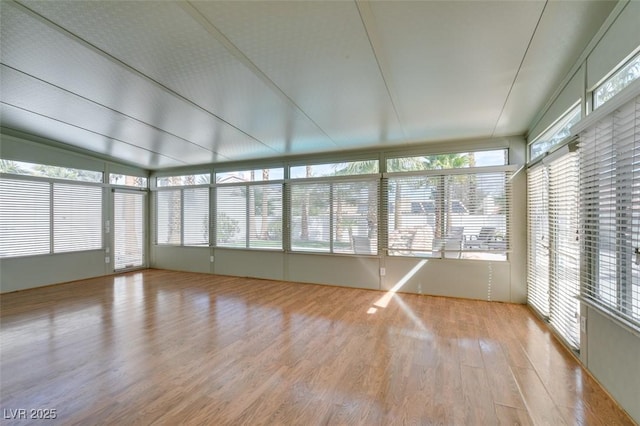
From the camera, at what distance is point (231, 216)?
5.96 metres

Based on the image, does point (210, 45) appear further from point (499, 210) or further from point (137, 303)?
point (499, 210)

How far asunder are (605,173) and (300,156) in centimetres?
427

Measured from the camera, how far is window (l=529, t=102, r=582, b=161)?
8.20 feet

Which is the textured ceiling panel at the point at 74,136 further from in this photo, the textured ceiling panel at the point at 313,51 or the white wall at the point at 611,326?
the white wall at the point at 611,326

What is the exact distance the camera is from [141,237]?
6.69 m

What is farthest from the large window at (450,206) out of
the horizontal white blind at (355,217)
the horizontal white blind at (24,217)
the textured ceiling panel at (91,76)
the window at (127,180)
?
the horizontal white blind at (24,217)

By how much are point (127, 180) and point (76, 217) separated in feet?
4.39

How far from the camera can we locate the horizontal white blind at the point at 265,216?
5.51m

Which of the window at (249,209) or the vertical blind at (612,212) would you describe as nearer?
the vertical blind at (612,212)

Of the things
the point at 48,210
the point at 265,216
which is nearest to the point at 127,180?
the point at 48,210

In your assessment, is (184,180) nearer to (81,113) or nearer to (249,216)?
(249,216)

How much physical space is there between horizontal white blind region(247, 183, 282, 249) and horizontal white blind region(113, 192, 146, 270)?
308 cm

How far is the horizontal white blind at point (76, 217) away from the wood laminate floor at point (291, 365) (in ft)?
5.01

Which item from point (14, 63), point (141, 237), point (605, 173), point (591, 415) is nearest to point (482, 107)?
point (605, 173)
